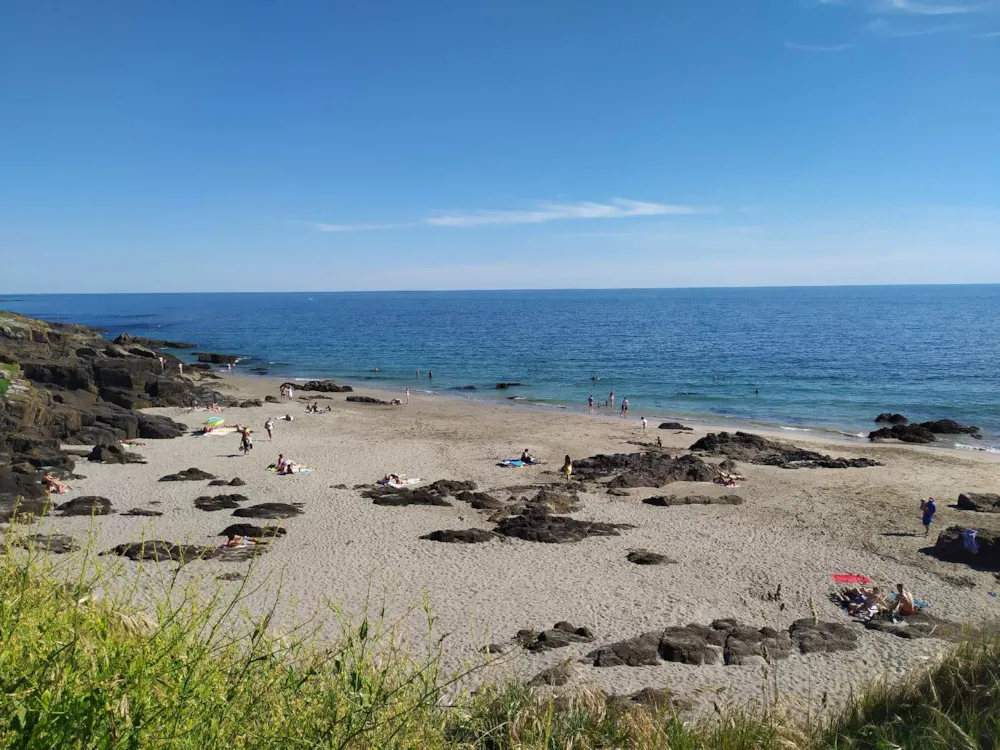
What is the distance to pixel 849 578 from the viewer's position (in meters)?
17.6

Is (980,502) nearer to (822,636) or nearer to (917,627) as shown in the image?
(917,627)

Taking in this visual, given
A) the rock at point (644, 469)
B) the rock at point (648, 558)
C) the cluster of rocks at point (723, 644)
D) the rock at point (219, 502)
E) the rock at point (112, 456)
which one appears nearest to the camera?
the cluster of rocks at point (723, 644)

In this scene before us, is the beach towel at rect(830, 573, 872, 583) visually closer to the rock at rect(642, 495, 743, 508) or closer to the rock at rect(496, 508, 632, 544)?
the rock at rect(496, 508, 632, 544)

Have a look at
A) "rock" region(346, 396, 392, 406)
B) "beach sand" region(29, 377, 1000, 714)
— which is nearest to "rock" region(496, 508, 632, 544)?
"beach sand" region(29, 377, 1000, 714)

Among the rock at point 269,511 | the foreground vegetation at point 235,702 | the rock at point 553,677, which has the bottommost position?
the rock at point 269,511

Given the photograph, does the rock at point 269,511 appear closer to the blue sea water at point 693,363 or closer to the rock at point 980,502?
the rock at point 980,502

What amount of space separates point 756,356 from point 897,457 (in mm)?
43135

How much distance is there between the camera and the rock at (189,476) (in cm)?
2578

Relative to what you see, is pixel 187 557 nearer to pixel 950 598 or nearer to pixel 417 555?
pixel 417 555

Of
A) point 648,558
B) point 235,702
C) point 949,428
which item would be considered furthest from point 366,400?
point 235,702

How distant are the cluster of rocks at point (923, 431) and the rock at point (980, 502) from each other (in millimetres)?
12495

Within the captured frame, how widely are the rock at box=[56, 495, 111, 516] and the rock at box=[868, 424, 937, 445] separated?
34.7 m

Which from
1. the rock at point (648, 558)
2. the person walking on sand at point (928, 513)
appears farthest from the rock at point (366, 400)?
the person walking on sand at point (928, 513)

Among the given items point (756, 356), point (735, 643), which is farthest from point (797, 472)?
point (756, 356)
